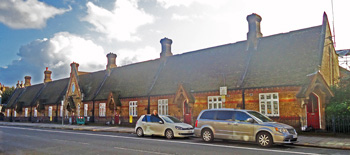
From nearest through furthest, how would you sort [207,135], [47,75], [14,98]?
[207,135] < [47,75] < [14,98]

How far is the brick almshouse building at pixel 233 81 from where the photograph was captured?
19.5 meters

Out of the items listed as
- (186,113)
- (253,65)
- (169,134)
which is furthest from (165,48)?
(169,134)

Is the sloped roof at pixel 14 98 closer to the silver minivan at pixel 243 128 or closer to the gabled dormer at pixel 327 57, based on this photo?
the silver minivan at pixel 243 128

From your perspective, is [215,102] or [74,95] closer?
[215,102]

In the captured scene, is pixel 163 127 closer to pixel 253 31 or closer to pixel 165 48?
pixel 253 31

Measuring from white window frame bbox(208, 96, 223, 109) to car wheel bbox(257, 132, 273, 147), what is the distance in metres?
9.98

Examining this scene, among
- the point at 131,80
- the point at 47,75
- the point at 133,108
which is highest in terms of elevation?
the point at 47,75

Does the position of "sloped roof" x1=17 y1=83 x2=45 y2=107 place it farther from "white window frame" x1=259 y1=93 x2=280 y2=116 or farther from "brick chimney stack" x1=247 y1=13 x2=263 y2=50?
"white window frame" x1=259 y1=93 x2=280 y2=116

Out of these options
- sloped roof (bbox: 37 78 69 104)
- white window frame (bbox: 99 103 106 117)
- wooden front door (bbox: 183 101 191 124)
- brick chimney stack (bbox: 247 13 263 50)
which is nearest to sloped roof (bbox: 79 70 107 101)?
white window frame (bbox: 99 103 106 117)

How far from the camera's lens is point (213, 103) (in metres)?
23.6

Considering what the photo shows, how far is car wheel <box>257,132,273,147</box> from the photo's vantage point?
1280cm

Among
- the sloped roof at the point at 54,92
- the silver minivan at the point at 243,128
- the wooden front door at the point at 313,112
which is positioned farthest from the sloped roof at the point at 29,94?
the wooden front door at the point at 313,112

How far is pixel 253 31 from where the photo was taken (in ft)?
82.5

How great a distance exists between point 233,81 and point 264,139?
10.4 metres
